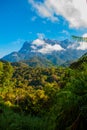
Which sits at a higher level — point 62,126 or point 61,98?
point 61,98

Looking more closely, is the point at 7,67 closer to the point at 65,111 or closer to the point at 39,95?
the point at 39,95

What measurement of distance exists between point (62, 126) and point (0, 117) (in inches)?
79.8

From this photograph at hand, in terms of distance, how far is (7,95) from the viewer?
5609cm

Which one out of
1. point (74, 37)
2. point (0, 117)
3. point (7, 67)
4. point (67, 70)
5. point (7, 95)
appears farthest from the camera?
point (7, 67)

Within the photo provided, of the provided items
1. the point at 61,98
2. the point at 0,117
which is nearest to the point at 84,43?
the point at 61,98

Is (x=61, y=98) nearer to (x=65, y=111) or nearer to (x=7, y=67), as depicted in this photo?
(x=65, y=111)

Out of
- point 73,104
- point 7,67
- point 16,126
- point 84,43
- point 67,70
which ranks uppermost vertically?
point 7,67

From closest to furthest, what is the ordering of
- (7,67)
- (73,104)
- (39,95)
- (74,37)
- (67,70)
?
(73,104) → (74,37) → (67,70) → (39,95) → (7,67)

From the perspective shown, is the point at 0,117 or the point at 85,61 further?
the point at 0,117

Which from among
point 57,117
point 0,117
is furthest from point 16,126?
point 57,117

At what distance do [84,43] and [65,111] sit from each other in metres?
0.73

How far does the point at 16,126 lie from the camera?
15.0 ft

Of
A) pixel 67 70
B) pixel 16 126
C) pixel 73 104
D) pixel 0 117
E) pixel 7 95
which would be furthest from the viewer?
pixel 7 95

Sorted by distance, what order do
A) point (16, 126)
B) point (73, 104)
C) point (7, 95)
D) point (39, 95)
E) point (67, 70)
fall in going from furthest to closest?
point (7, 95) → point (39, 95) → point (16, 126) → point (67, 70) → point (73, 104)
